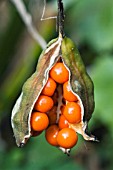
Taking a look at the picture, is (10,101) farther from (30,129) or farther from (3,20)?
(30,129)

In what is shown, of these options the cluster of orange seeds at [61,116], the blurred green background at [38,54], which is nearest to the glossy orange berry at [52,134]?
the cluster of orange seeds at [61,116]

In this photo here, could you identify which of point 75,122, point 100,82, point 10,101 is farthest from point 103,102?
point 75,122

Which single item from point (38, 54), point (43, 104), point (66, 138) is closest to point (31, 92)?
point (43, 104)

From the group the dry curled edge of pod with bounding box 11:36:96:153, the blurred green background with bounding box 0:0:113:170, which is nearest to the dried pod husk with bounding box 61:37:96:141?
the dry curled edge of pod with bounding box 11:36:96:153

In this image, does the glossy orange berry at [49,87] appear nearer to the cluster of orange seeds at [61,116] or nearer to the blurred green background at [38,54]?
the cluster of orange seeds at [61,116]

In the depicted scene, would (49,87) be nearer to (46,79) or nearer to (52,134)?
(46,79)
